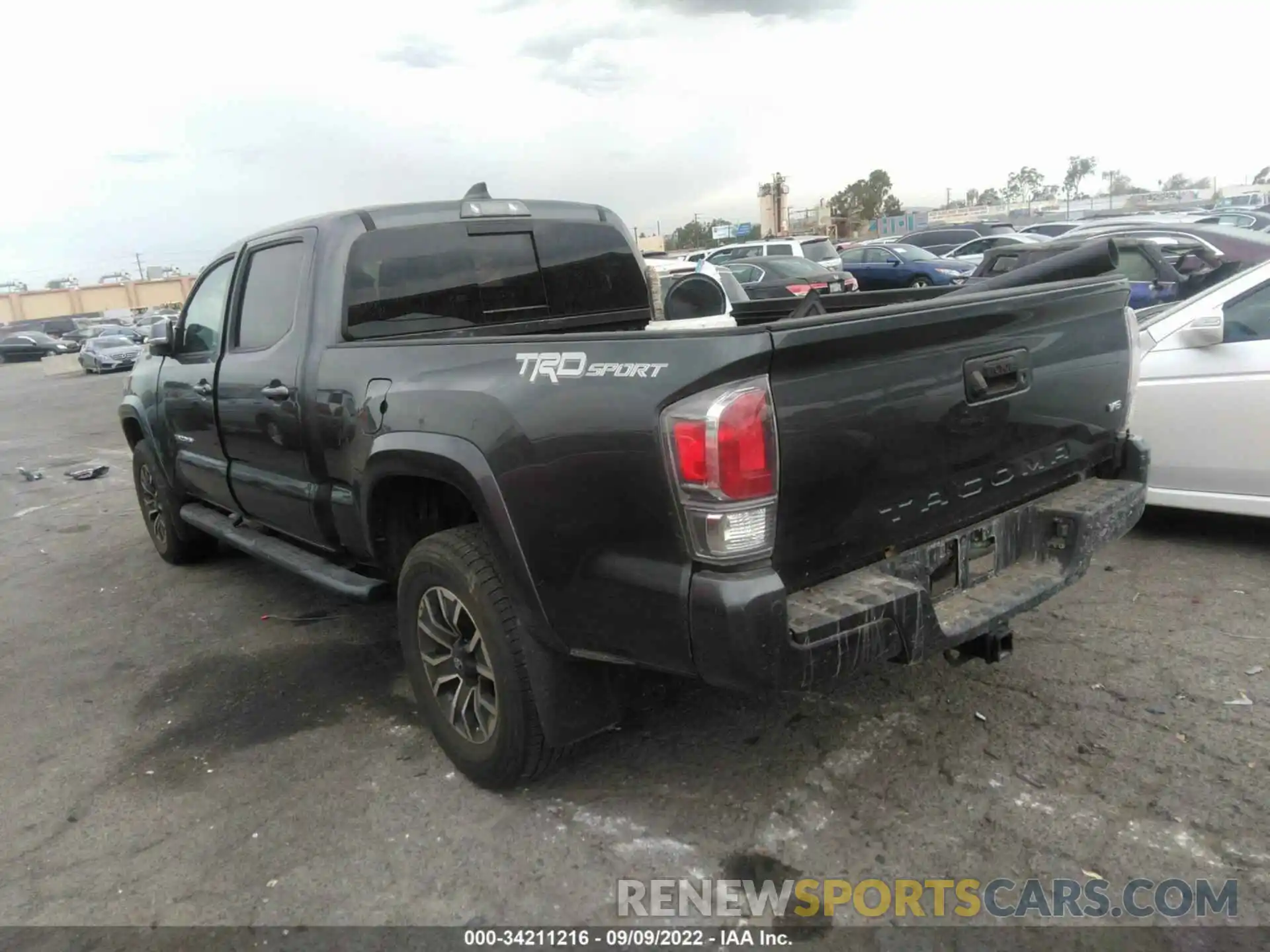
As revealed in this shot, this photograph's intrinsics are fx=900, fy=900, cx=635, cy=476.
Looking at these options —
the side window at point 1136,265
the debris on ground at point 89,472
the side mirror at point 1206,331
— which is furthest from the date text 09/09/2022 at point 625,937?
the debris on ground at point 89,472

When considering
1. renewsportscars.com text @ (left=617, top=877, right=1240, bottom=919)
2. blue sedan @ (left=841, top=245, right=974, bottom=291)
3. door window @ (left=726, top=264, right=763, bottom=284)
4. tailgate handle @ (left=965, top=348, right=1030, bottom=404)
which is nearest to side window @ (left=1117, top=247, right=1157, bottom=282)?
tailgate handle @ (left=965, top=348, right=1030, bottom=404)

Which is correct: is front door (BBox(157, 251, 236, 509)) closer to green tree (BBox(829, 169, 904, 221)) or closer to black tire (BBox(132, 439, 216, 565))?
black tire (BBox(132, 439, 216, 565))

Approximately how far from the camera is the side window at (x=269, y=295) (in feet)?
13.1

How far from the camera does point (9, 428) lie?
51.3 feet

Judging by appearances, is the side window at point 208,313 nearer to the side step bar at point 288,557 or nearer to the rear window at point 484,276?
the side step bar at point 288,557

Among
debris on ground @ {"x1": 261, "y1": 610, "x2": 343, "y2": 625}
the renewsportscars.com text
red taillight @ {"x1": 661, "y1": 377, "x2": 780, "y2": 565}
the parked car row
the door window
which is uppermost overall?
red taillight @ {"x1": 661, "y1": 377, "x2": 780, "y2": 565}

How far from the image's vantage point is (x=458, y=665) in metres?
3.16

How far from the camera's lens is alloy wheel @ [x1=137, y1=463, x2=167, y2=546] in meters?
6.11

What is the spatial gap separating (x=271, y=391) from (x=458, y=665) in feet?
5.24

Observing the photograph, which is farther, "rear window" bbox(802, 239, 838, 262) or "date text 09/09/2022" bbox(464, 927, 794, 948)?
"rear window" bbox(802, 239, 838, 262)

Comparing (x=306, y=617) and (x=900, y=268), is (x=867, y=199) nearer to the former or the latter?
(x=900, y=268)

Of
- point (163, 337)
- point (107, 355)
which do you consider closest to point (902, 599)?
point (163, 337)

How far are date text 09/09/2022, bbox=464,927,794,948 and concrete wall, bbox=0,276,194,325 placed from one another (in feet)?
281

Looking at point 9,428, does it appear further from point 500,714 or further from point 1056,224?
point 1056,224
